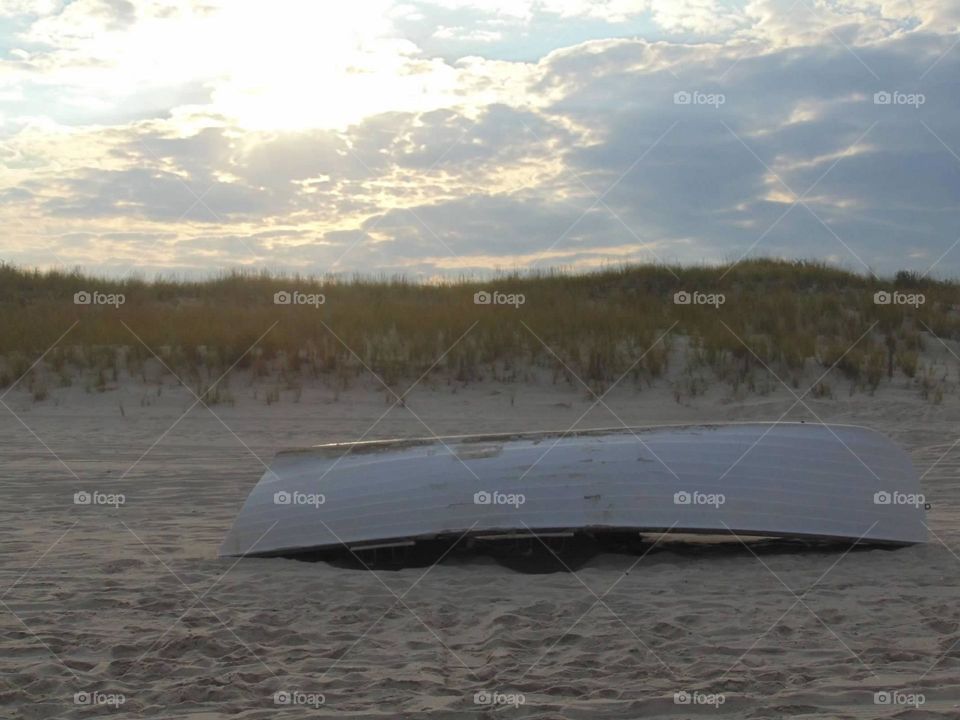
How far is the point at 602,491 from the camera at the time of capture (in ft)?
17.7

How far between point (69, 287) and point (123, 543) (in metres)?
14.3

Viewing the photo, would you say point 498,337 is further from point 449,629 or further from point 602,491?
point 449,629

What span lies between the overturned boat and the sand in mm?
211

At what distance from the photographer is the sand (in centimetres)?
353

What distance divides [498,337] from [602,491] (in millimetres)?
7694

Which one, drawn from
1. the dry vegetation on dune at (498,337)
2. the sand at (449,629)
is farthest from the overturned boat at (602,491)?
the dry vegetation on dune at (498,337)

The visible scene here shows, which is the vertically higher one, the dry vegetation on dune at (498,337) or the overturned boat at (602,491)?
the dry vegetation on dune at (498,337)

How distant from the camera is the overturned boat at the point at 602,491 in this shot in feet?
17.4

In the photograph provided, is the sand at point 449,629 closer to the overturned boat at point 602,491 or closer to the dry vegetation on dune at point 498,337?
the overturned boat at point 602,491

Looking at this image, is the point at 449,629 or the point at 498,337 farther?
the point at 498,337

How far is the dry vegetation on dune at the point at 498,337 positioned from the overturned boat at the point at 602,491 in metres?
6.11

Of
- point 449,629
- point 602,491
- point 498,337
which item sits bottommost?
point 449,629

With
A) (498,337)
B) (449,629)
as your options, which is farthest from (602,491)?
(498,337)

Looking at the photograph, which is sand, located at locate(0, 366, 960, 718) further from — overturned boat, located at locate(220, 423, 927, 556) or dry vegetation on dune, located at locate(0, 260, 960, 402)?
dry vegetation on dune, located at locate(0, 260, 960, 402)
